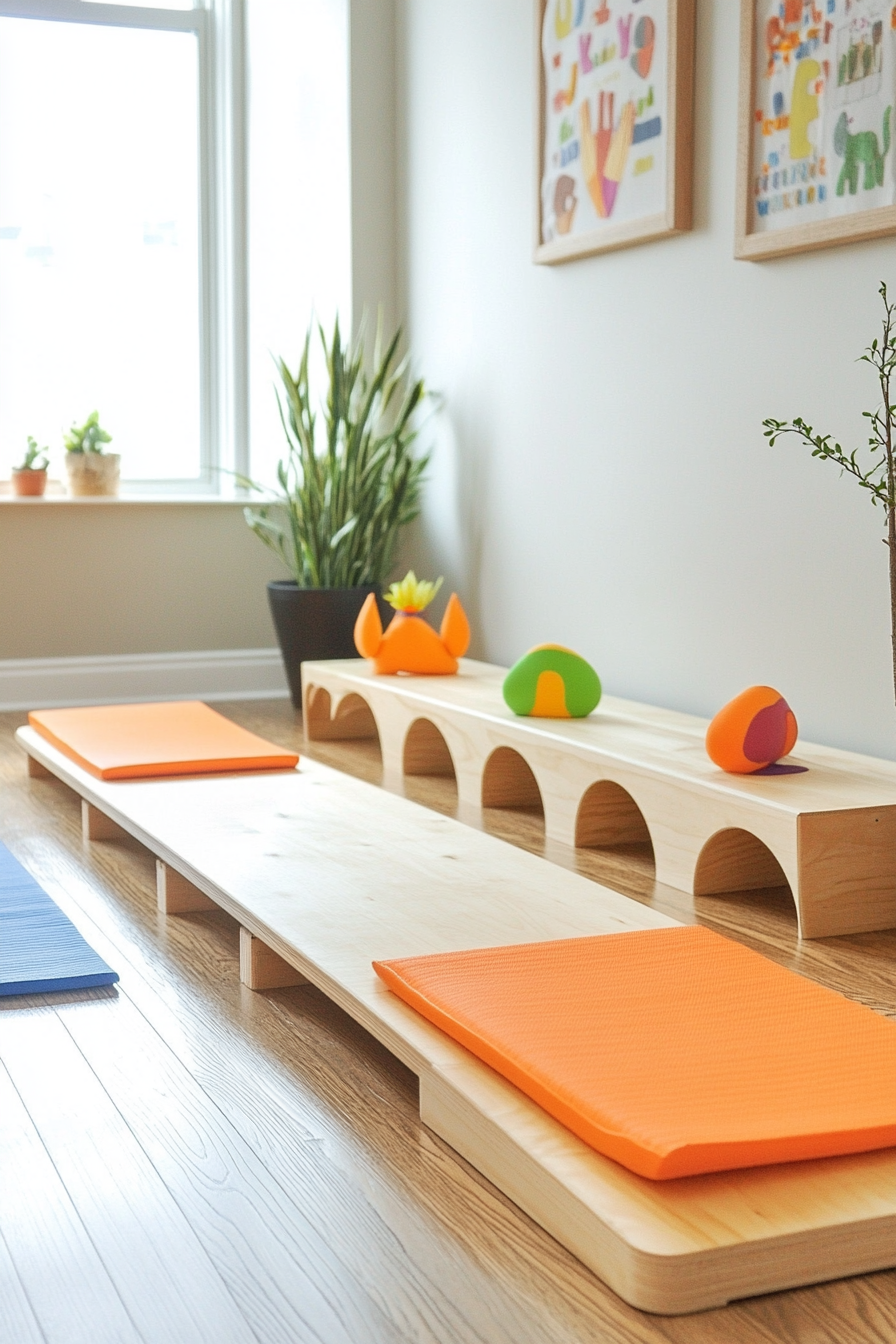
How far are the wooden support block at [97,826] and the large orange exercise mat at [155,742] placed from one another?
0.23 feet

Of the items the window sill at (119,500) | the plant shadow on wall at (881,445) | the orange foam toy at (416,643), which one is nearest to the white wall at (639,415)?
the plant shadow on wall at (881,445)

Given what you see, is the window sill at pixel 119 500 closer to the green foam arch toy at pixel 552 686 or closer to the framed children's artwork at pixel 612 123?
the framed children's artwork at pixel 612 123

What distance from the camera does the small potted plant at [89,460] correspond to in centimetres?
462

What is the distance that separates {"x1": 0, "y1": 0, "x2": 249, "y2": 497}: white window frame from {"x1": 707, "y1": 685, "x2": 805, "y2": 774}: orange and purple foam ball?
2700mm

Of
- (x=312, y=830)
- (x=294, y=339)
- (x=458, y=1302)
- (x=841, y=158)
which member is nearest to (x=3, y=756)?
(x=312, y=830)

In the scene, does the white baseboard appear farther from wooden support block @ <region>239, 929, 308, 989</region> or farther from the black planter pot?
wooden support block @ <region>239, 929, 308, 989</region>

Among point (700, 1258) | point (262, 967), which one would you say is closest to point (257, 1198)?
point (700, 1258)

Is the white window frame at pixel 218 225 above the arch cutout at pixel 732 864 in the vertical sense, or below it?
above

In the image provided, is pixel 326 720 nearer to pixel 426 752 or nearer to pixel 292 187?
pixel 426 752

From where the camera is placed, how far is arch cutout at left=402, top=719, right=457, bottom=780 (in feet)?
11.2

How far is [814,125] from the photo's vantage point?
8.95ft

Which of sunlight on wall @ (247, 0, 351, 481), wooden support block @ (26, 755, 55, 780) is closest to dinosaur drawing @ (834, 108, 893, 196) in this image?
wooden support block @ (26, 755, 55, 780)

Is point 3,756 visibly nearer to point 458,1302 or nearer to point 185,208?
point 185,208

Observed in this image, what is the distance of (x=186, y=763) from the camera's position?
2926 mm
